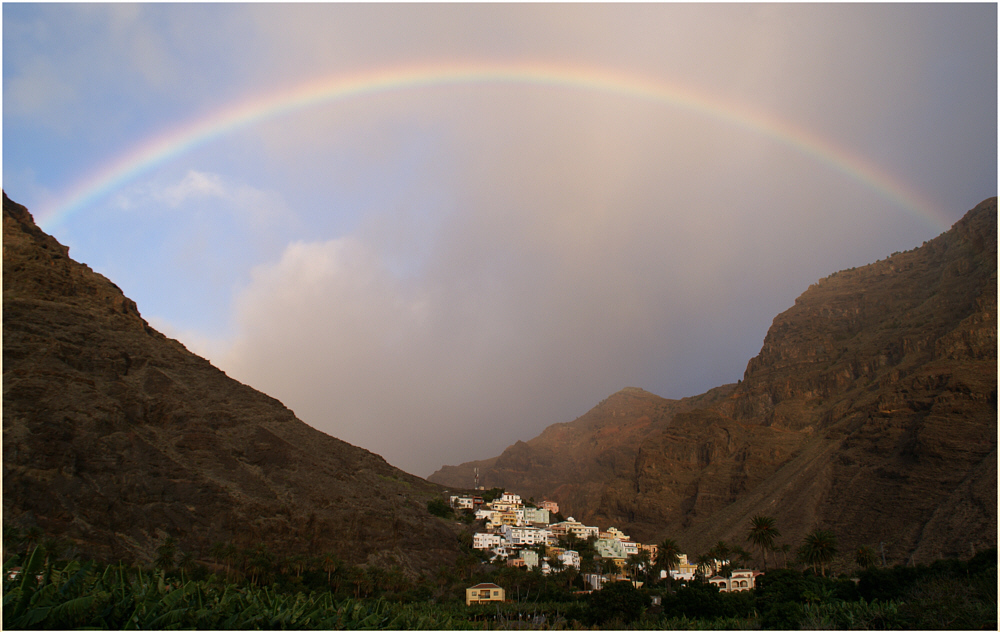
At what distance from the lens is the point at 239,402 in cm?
10756

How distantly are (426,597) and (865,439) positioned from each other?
9817 centimetres

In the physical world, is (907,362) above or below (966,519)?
above

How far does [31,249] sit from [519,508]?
10995 cm

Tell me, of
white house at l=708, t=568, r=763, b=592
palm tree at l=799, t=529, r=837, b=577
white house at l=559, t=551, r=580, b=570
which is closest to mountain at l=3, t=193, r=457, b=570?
white house at l=559, t=551, r=580, b=570

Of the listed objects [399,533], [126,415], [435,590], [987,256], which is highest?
[987,256]

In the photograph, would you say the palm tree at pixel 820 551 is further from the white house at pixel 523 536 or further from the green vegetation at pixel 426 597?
the white house at pixel 523 536

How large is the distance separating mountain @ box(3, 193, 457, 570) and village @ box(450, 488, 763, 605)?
39.5 ft

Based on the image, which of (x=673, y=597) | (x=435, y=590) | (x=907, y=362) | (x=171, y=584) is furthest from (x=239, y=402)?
(x=907, y=362)

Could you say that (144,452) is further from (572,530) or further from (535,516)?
(572,530)

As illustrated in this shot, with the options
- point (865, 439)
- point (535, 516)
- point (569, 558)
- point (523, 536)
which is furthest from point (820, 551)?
point (535, 516)

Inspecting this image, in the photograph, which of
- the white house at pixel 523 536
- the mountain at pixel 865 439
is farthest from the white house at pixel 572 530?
the mountain at pixel 865 439

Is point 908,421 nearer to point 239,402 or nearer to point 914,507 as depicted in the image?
point 914,507

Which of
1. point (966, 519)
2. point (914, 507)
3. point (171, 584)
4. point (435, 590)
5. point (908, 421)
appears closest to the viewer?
point (171, 584)

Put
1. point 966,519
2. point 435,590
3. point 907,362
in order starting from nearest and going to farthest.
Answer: point 435,590, point 966,519, point 907,362
